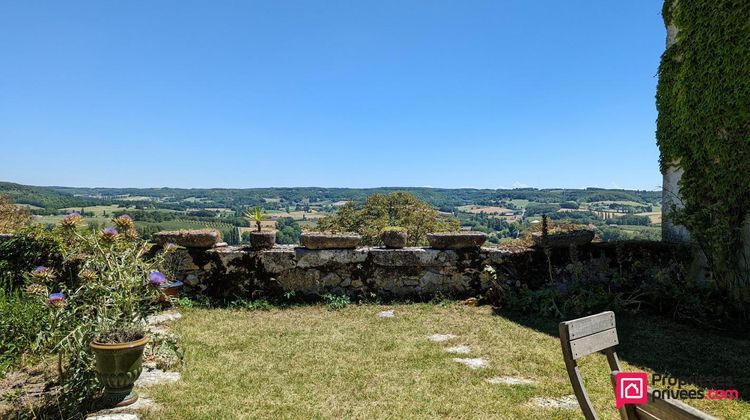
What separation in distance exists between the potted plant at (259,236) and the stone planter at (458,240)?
2418 mm

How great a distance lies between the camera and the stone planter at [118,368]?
2961 mm

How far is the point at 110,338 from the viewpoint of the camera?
3.03 metres

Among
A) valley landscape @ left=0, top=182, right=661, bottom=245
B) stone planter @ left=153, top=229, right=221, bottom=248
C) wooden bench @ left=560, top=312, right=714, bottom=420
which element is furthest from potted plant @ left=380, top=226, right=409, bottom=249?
valley landscape @ left=0, top=182, right=661, bottom=245

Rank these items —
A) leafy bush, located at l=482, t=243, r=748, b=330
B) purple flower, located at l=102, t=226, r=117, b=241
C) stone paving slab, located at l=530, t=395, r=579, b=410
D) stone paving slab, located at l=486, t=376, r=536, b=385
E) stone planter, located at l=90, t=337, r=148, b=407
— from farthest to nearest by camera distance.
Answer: leafy bush, located at l=482, t=243, r=748, b=330
stone paving slab, located at l=486, t=376, r=536, b=385
purple flower, located at l=102, t=226, r=117, b=241
stone paving slab, located at l=530, t=395, r=579, b=410
stone planter, located at l=90, t=337, r=148, b=407

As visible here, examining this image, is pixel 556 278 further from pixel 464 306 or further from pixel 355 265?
pixel 355 265

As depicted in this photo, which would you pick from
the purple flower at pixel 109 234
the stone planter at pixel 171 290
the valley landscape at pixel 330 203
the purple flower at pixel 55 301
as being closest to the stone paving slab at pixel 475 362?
the purple flower at pixel 109 234

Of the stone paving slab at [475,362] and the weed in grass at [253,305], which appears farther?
the weed in grass at [253,305]

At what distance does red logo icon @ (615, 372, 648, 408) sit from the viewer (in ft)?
4.45

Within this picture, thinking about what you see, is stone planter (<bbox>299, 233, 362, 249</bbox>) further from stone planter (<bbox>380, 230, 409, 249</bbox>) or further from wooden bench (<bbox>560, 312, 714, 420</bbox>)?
wooden bench (<bbox>560, 312, 714, 420</bbox>)

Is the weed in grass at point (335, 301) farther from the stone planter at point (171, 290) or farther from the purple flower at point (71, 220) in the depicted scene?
the purple flower at point (71, 220)

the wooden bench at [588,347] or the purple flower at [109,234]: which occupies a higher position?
the purple flower at [109,234]

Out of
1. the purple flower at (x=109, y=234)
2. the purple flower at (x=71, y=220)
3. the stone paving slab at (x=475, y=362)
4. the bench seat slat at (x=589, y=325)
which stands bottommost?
the stone paving slab at (x=475, y=362)

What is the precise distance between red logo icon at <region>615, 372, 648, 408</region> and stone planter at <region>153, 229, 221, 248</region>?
19.7 feet

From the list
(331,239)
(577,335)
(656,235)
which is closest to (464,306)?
(331,239)
